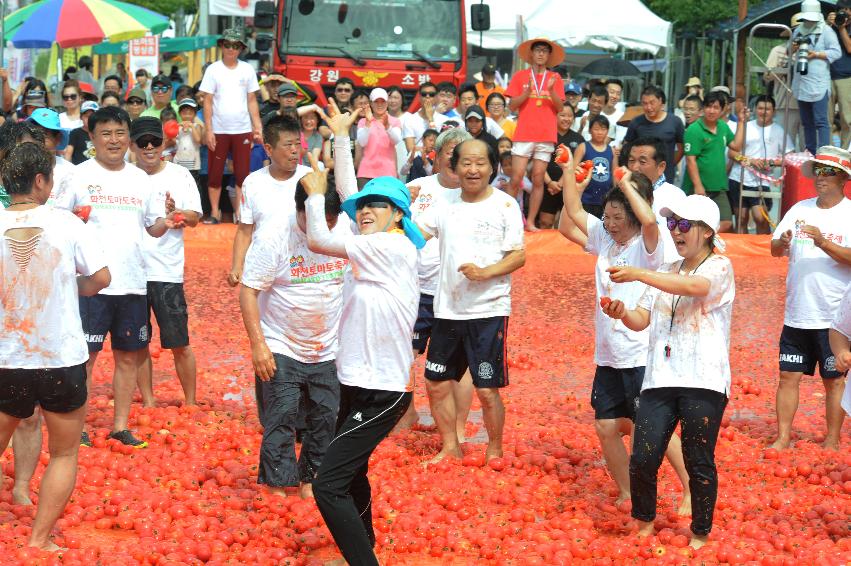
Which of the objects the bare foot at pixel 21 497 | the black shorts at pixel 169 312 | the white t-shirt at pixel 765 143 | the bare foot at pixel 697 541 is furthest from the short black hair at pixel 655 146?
the white t-shirt at pixel 765 143

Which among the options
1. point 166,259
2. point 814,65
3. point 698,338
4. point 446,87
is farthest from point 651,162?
point 446,87

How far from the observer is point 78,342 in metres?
5.93

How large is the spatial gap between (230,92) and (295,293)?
417 inches

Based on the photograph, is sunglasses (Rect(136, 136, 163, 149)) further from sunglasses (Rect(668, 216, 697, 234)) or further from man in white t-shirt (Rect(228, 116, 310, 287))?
sunglasses (Rect(668, 216, 697, 234))

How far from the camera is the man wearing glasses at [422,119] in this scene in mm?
17344

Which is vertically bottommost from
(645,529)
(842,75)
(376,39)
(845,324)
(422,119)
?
(645,529)

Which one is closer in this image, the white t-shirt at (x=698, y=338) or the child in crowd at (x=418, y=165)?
the white t-shirt at (x=698, y=338)

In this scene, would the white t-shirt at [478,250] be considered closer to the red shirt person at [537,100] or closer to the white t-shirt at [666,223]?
the white t-shirt at [666,223]

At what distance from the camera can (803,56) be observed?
16672 millimetres

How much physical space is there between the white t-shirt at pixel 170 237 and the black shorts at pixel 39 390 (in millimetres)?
2876

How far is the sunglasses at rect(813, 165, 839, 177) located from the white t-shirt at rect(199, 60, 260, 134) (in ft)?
34.0

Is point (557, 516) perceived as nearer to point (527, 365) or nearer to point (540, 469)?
point (540, 469)

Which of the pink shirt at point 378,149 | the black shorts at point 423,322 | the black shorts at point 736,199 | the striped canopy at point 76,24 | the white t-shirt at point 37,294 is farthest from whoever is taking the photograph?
the striped canopy at point 76,24

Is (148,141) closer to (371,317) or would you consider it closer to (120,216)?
(120,216)
